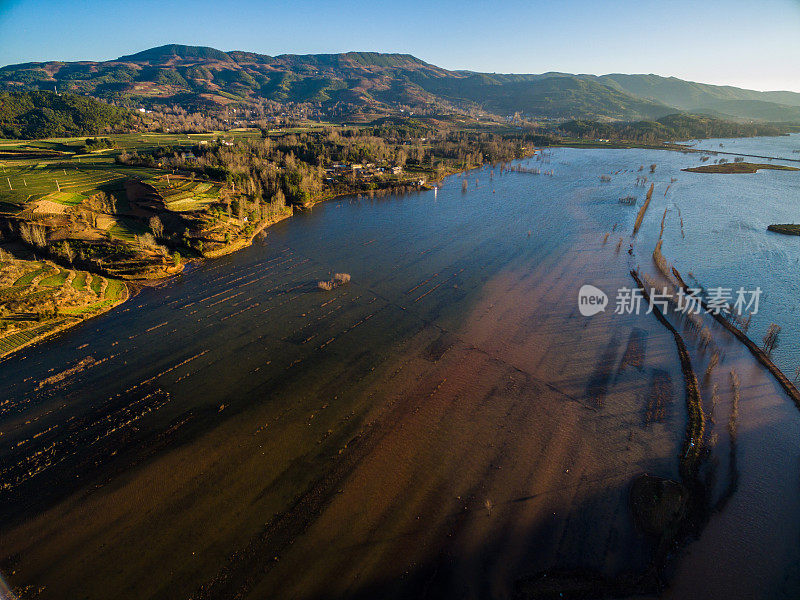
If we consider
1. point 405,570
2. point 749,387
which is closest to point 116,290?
point 405,570

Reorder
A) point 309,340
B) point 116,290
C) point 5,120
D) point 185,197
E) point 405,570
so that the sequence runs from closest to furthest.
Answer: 1. point 405,570
2. point 309,340
3. point 116,290
4. point 185,197
5. point 5,120

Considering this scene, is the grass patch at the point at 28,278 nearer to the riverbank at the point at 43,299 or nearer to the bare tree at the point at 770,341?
the riverbank at the point at 43,299

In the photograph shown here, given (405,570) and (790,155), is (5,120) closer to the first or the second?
(405,570)

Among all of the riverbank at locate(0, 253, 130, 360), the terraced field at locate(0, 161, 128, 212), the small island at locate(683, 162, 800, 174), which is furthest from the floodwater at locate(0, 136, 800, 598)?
the small island at locate(683, 162, 800, 174)

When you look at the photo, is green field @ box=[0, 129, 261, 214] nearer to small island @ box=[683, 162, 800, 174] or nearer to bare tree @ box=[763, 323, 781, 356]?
bare tree @ box=[763, 323, 781, 356]

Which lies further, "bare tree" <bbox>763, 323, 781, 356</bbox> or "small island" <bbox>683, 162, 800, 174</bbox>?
"small island" <bbox>683, 162, 800, 174</bbox>

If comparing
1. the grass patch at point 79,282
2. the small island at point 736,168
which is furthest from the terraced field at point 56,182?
the small island at point 736,168

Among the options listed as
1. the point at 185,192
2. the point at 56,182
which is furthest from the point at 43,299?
the point at 56,182
